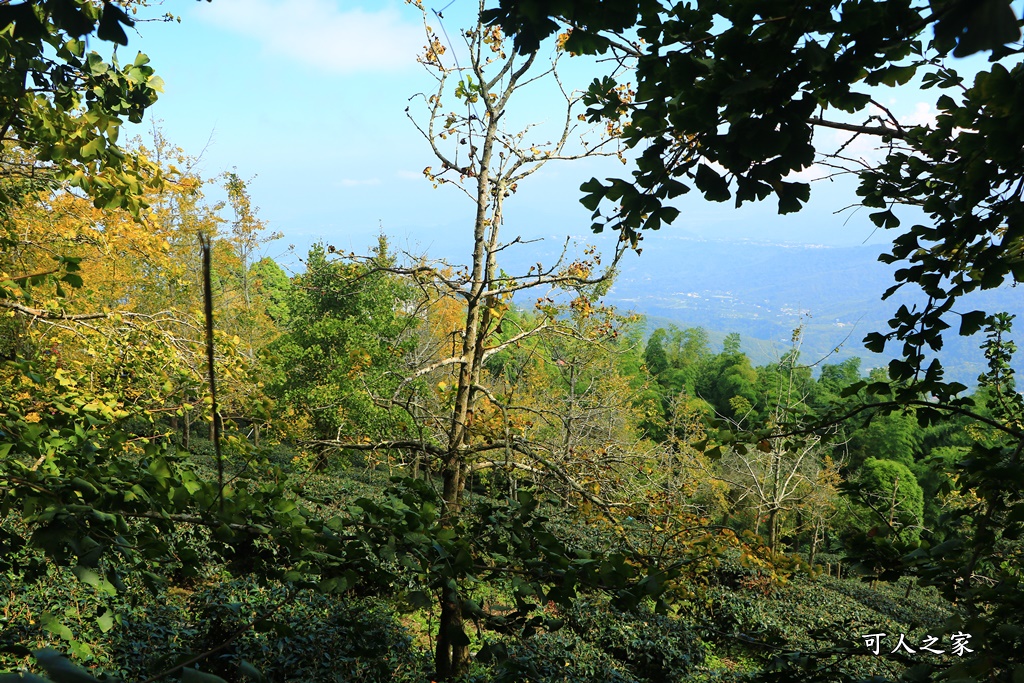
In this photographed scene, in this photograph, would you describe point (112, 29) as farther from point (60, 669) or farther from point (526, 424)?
point (526, 424)

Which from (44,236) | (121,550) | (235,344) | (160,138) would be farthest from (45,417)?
(160,138)

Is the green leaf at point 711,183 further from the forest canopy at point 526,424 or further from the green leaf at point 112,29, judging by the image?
the green leaf at point 112,29

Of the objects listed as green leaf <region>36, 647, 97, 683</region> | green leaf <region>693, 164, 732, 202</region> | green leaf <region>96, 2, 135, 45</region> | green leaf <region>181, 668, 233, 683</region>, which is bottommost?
green leaf <region>181, 668, 233, 683</region>

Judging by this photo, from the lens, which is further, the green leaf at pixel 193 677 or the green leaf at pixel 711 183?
the green leaf at pixel 711 183

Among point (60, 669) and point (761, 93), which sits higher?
point (761, 93)

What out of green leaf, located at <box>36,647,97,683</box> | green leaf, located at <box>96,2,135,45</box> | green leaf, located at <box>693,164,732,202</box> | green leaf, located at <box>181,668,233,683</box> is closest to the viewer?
green leaf, located at <box>36,647,97,683</box>

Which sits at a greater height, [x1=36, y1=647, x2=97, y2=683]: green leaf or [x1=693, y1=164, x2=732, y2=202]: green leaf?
[x1=693, y1=164, x2=732, y2=202]: green leaf

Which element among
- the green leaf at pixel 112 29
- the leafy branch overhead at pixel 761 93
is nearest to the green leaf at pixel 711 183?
the leafy branch overhead at pixel 761 93

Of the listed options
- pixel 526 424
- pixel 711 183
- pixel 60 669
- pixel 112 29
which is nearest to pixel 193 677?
pixel 60 669

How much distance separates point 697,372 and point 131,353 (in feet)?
143

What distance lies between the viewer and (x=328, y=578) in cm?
191

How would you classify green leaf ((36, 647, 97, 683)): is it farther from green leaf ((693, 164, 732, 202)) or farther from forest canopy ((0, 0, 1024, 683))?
green leaf ((693, 164, 732, 202))

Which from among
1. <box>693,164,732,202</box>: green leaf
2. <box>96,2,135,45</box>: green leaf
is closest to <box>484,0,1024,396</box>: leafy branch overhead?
<box>693,164,732,202</box>: green leaf

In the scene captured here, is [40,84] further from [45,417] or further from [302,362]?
[302,362]
